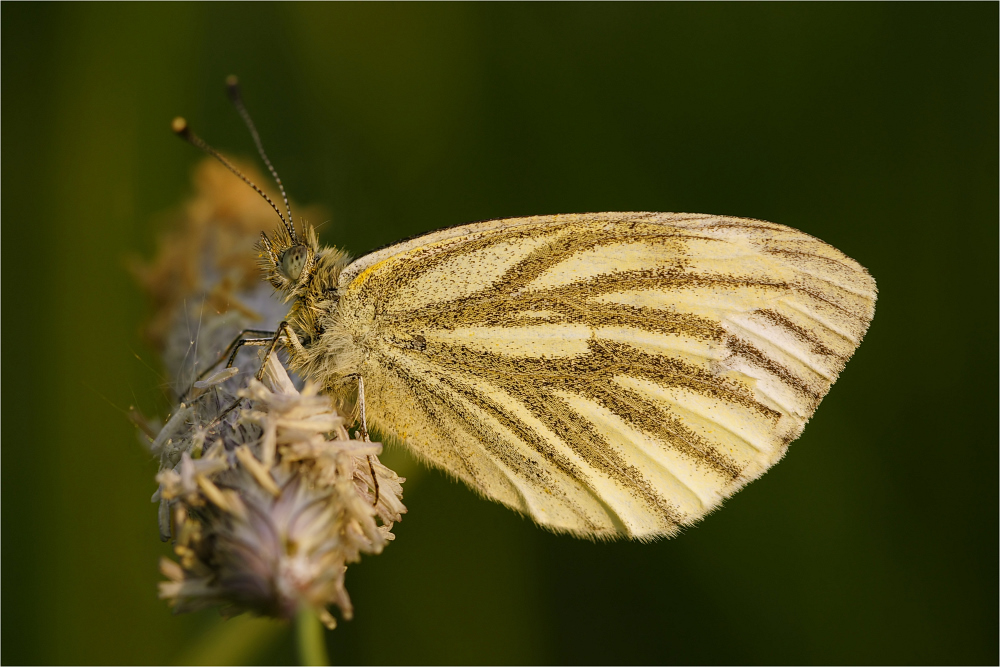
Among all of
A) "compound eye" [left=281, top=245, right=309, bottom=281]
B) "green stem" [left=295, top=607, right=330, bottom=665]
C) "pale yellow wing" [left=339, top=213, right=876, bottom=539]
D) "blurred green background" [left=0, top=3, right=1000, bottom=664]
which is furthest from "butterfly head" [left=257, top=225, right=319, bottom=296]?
"green stem" [left=295, top=607, right=330, bottom=665]

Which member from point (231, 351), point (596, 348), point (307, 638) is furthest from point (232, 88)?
point (307, 638)

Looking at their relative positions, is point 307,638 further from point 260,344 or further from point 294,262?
point 294,262

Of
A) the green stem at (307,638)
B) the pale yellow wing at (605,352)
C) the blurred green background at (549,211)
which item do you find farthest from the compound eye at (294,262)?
the green stem at (307,638)

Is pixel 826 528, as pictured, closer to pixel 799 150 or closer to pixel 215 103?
pixel 799 150

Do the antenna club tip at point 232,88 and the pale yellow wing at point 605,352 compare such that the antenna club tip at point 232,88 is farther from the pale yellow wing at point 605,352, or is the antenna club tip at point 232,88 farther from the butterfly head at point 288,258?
the pale yellow wing at point 605,352

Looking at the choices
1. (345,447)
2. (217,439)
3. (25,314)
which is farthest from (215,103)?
(345,447)

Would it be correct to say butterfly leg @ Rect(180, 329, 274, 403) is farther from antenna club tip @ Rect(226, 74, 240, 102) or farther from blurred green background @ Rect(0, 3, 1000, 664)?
antenna club tip @ Rect(226, 74, 240, 102)
